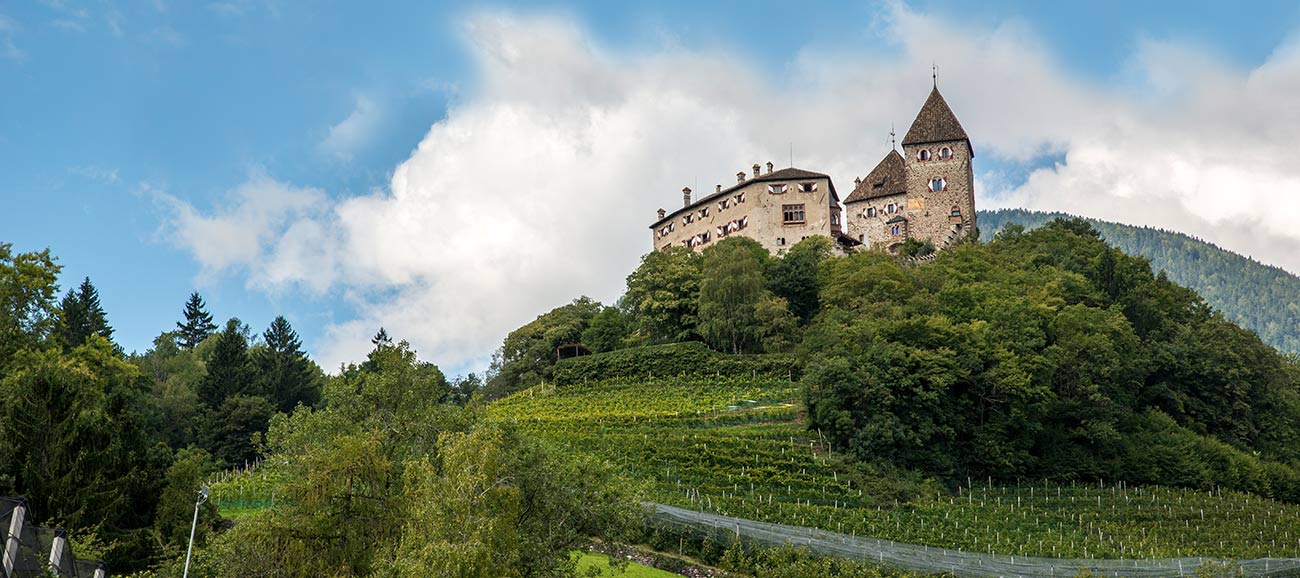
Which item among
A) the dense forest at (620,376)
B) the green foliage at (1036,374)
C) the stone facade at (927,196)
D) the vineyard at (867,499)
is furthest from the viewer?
the stone facade at (927,196)

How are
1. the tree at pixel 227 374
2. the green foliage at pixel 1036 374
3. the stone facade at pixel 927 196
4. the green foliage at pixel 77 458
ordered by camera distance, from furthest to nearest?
the stone facade at pixel 927 196, the tree at pixel 227 374, the green foliage at pixel 1036 374, the green foliage at pixel 77 458

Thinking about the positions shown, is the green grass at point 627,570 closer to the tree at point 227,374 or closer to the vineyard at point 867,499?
the vineyard at point 867,499

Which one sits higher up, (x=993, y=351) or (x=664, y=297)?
(x=664, y=297)

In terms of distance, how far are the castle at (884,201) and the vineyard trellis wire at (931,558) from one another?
128 feet

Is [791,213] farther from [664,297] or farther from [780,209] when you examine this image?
[664,297]

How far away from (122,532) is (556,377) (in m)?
38.4

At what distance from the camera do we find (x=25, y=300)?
41.4 meters

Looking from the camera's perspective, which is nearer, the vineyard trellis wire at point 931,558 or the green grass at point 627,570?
the green grass at point 627,570

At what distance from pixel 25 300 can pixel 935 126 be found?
5711cm

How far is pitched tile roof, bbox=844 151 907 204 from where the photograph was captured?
79.2 meters

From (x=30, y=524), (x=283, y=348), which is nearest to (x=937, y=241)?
(x=283, y=348)

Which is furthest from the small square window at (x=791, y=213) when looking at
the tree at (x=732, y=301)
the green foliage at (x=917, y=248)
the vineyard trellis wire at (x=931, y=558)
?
the vineyard trellis wire at (x=931, y=558)

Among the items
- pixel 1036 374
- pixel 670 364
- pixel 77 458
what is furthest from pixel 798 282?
pixel 77 458

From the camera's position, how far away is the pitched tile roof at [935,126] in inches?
3068
